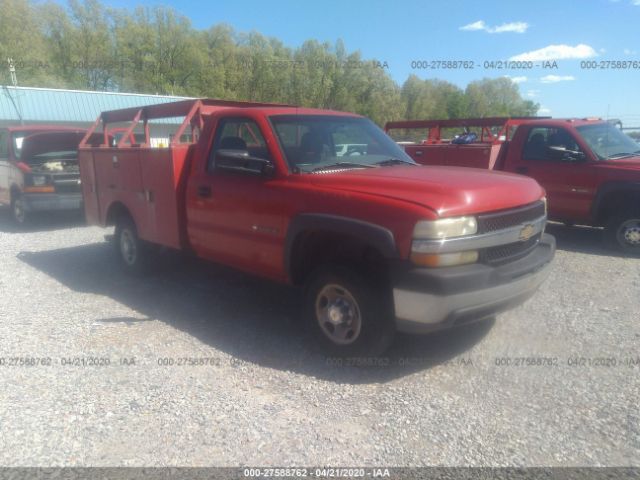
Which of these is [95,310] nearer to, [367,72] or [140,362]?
[140,362]

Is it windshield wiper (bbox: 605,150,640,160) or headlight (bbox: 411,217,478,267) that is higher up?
windshield wiper (bbox: 605,150,640,160)

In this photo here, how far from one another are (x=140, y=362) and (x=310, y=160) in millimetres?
2147

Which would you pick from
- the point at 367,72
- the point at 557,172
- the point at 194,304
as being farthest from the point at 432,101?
the point at 194,304

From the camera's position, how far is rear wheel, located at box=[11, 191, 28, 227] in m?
9.64

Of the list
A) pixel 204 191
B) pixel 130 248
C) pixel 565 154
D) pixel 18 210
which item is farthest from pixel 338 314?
pixel 18 210

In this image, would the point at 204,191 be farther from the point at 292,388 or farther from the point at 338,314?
the point at 292,388

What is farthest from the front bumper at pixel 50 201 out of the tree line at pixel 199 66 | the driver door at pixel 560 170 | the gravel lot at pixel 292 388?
the tree line at pixel 199 66

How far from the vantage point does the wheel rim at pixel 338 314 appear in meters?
3.62

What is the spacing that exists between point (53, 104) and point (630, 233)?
27.8m

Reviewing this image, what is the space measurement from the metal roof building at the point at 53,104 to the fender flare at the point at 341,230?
25.1 m

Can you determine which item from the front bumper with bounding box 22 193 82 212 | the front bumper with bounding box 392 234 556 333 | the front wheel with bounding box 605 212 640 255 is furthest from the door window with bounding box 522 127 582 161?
the front bumper with bounding box 22 193 82 212

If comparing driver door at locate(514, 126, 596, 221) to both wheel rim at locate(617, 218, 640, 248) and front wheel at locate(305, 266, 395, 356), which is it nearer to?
wheel rim at locate(617, 218, 640, 248)

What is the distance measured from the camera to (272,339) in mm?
4320

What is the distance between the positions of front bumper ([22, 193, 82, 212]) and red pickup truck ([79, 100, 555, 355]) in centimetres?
474
